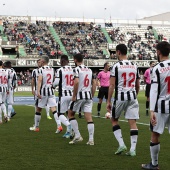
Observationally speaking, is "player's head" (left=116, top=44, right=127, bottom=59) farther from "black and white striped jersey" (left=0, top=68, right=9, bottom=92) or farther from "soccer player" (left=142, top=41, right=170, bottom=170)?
"black and white striped jersey" (left=0, top=68, right=9, bottom=92)

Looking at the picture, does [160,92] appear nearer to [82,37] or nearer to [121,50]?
[121,50]

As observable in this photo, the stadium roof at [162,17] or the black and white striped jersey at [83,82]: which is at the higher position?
the stadium roof at [162,17]

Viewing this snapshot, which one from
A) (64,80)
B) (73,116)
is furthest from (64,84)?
(73,116)

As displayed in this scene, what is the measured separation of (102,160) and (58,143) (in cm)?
265

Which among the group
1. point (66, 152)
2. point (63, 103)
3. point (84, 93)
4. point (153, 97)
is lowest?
point (66, 152)

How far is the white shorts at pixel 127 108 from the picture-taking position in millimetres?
9352

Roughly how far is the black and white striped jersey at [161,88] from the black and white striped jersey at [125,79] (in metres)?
2.05

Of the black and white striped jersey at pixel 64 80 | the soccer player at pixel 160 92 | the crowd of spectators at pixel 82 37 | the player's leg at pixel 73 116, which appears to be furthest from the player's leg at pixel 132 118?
the crowd of spectators at pixel 82 37

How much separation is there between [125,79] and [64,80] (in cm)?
328

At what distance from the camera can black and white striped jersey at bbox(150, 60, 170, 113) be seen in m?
7.12

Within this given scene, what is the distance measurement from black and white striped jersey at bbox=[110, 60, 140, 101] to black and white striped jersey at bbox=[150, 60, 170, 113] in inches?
80.7

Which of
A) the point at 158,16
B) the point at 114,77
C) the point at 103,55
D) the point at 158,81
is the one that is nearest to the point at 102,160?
the point at 114,77

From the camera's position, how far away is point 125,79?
9.30 metres

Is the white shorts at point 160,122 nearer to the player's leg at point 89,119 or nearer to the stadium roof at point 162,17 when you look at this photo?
the player's leg at point 89,119
